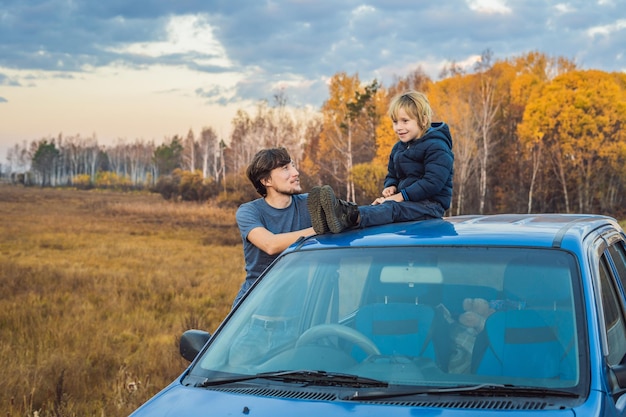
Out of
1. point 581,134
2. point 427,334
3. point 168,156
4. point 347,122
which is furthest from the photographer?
point 168,156

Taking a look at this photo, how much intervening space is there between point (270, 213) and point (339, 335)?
183cm

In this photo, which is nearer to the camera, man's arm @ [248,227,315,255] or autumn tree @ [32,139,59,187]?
man's arm @ [248,227,315,255]

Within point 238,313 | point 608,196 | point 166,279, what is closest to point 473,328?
point 238,313

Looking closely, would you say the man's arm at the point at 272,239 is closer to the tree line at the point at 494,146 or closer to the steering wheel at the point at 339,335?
the steering wheel at the point at 339,335

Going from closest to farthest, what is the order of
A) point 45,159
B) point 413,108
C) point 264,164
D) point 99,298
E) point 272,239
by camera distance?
1. point 272,239
2. point 264,164
3. point 413,108
4. point 99,298
5. point 45,159

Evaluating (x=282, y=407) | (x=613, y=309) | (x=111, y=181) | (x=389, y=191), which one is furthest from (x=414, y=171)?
(x=111, y=181)

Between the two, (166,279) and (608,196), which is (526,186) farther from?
(166,279)

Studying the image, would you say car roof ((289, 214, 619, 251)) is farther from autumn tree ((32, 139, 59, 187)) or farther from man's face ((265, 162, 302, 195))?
autumn tree ((32, 139, 59, 187))

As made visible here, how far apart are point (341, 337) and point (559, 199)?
69.0 meters

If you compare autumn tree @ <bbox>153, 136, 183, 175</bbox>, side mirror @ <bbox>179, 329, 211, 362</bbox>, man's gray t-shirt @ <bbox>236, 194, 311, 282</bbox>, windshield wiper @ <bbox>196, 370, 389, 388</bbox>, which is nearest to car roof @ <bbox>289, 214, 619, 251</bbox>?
side mirror @ <bbox>179, 329, 211, 362</bbox>

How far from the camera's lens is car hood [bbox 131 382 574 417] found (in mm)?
2805

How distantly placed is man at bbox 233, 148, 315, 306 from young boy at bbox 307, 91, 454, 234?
0.52m

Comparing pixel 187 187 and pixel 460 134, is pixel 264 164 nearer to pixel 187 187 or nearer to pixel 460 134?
pixel 187 187

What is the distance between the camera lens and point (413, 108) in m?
5.43
